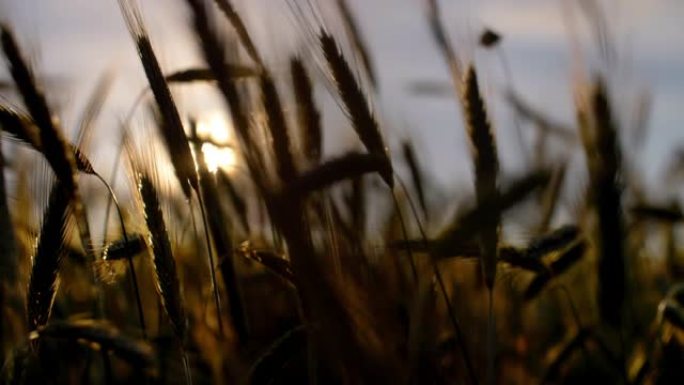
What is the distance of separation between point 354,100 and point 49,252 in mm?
672

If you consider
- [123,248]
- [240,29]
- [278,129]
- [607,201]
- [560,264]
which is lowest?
[560,264]

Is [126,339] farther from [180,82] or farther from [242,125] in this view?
[180,82]

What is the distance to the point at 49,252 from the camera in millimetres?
2205

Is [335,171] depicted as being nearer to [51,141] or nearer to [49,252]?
[51,141]

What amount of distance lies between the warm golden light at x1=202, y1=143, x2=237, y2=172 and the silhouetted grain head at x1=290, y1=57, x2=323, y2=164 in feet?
0.75

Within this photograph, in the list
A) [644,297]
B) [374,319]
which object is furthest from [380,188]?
[374,319]

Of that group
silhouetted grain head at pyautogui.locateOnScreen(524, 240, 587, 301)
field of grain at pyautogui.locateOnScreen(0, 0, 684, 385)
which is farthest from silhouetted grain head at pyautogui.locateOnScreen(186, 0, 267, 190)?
silhouetted grain head at pyautogui.locateOnScreen(524, 240, 587, 301)

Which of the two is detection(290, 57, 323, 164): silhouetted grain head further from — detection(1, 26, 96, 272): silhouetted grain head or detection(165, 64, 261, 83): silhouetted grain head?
detection(1, 26, 96, 272): silhouetted grain head

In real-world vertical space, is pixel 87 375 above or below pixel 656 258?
above

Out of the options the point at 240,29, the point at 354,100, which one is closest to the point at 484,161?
the point at 354,100

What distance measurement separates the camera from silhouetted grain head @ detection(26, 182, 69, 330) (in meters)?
2.20

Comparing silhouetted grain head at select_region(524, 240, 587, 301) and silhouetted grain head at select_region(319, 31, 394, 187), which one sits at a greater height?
silhouetted grain head at select_region(319, 31, 394, 187)

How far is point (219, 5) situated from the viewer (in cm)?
258

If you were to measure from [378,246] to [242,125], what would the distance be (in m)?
0.72
